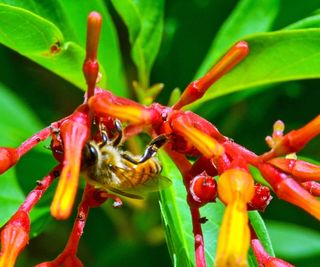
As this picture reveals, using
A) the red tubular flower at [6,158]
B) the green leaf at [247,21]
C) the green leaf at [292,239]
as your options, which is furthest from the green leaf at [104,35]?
the green leaf at [292,239]

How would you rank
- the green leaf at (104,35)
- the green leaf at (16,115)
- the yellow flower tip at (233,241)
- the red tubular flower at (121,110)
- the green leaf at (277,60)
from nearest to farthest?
the yellow flower tip at (233,241)
the red tubular flower at (121,110)
the green leaf at (277,60)
the green leaf at (104,35)
the green leaf at (16,115)

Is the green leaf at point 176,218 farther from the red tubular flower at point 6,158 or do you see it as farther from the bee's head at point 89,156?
the red tubular flower at point 6,158

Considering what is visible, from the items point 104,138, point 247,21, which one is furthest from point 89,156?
point 247,21

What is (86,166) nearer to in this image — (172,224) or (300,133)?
(172,224)

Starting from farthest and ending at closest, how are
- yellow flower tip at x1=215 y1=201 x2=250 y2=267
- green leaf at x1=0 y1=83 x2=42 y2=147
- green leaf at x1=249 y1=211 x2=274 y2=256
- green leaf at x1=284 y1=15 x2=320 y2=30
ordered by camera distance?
green leaf at x1=0 y1=83 x2=42 y2=147 < green leaf at x1=284 y1=15 x2=320 y2=30 < green leaf at x1=249 y1=211 x2=274 y2=256 < yellow flower tip at x1=215 y1=201 x2=250 y2=267

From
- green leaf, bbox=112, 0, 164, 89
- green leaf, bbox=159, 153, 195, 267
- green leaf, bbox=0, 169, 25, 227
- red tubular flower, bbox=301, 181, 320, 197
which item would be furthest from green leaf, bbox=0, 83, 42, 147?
red tubular flower, bbox=301, 181, 320, 197

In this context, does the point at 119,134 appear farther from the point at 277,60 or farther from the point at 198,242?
the point at 277,60

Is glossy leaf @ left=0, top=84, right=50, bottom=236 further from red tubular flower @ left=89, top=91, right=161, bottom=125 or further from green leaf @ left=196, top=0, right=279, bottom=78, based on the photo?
green leaf @ left=196, top=0, right=279, bottom=78
